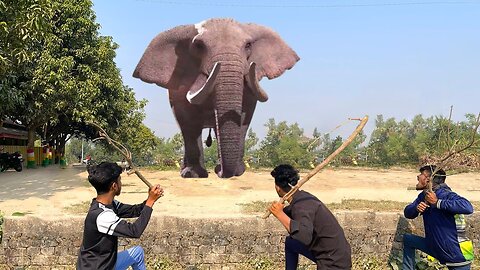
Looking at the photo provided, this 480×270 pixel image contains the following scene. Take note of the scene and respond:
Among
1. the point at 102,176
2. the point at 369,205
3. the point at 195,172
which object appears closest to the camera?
the point at 102,176

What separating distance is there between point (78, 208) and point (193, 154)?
4.06 m

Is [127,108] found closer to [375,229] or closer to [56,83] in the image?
[56,83]

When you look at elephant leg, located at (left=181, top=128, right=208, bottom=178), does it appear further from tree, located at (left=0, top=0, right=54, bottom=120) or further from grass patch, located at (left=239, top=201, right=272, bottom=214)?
tree, located at (left=0, top=0, right=54, bottom=120)

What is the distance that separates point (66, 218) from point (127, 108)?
16961mm

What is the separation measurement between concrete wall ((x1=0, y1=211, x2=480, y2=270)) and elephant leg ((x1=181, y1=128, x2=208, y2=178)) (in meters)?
6.16

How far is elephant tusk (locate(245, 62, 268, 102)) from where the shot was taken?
9689mm

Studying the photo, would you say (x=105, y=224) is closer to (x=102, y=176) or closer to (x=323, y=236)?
(x=102, y=176)

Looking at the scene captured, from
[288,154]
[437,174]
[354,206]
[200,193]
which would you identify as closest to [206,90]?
[200,193]

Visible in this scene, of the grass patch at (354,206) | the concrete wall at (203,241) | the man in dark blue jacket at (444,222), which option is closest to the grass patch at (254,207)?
the grass patch at (354,206)

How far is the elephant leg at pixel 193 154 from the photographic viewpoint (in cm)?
1109

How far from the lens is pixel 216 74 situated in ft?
29.9

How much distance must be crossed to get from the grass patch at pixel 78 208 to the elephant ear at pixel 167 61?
374cm

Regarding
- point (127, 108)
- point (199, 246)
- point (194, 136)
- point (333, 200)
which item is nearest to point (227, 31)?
point (194, 136)

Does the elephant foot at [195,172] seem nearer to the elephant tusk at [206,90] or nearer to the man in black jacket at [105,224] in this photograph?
the elephant tusk at [206,90]
